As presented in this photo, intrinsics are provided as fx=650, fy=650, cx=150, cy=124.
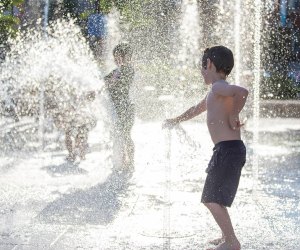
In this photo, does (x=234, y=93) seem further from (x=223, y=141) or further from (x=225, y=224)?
(x=225, y=224)

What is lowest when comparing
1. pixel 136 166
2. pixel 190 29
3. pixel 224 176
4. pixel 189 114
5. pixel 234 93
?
pixel 136 166

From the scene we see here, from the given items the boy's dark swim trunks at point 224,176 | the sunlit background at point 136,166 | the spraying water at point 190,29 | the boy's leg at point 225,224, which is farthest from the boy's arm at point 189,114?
the spraying water at point 190,29

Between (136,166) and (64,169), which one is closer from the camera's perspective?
(64,169)

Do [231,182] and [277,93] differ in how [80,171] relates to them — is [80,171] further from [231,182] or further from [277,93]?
[277,93]

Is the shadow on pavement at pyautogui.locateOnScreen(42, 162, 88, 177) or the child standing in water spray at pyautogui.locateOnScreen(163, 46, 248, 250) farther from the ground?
the child standing in water spray at pyautogui.locateOnScreen(163, 46, 248, 250)

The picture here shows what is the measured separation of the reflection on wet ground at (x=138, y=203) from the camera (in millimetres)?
4621

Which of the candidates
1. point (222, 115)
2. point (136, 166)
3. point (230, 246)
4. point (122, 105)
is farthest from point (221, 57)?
point (136, 166)

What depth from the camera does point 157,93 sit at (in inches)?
759

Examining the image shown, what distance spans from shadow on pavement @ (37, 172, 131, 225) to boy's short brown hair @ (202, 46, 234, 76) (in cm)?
160

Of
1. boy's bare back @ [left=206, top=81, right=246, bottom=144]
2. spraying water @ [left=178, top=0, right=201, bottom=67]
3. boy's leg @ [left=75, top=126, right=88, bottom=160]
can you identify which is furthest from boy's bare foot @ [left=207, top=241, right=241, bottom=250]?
spraying water @ [left=178, top=0, right=201, bottom=67]

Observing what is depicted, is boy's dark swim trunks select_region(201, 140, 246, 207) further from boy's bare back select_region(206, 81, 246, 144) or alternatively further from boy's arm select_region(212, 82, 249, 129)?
boy's arm select_region(212, 82, 249, 129)

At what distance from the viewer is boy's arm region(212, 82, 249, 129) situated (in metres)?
4.21

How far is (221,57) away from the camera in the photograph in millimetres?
4277

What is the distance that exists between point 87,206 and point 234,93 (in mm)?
2046
